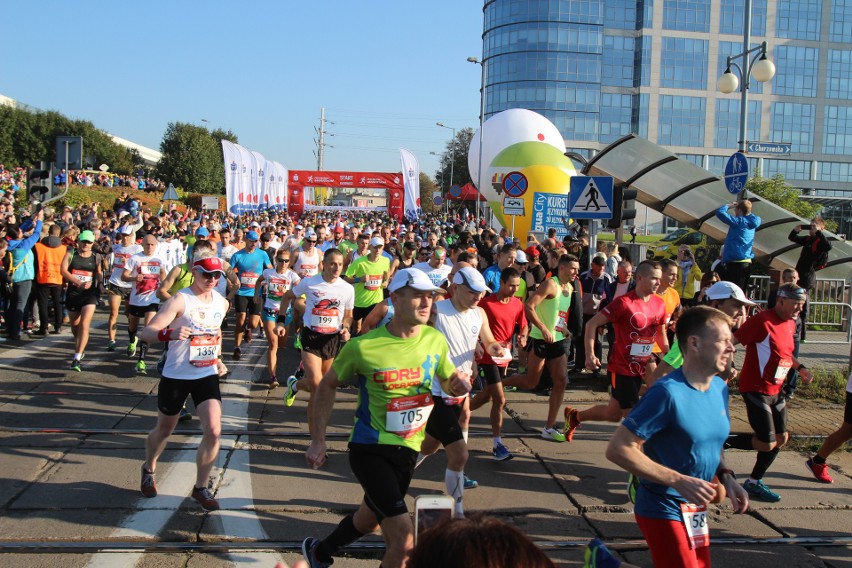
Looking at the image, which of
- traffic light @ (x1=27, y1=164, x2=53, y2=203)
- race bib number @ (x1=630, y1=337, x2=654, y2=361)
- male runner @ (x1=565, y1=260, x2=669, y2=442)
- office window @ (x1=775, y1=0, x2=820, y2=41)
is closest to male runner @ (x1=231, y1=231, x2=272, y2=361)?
male runner @ (x1=565, y1=260, x2=669, y2=442)

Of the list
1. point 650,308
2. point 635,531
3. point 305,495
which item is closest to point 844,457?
point 650,308

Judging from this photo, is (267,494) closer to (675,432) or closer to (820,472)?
(675,432)

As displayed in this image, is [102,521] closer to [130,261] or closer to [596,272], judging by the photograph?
[130,261]

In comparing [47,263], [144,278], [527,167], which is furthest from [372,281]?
[527,167]

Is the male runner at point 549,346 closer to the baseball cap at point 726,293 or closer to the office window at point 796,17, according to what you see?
the baseball cap at point 726,293

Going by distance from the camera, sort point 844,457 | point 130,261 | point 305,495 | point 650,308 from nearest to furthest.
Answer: point 305,495 → point 650,308 → point 844,457 → point 130,261

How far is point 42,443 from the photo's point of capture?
280 inches

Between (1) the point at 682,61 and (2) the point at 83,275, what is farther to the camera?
(1) the point at 682,61

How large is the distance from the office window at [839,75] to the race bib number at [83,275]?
241ft

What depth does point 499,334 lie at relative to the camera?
709 centimetres

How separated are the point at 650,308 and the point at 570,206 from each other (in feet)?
18.5

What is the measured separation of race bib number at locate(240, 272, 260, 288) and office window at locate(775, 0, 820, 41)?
69.3m

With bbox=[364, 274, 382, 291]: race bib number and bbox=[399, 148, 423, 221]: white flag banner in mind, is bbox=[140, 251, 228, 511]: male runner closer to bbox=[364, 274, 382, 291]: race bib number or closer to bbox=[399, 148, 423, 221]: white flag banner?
bbox=[364, 274, 382, 291]: race bib number

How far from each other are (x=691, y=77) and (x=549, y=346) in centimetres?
6803
